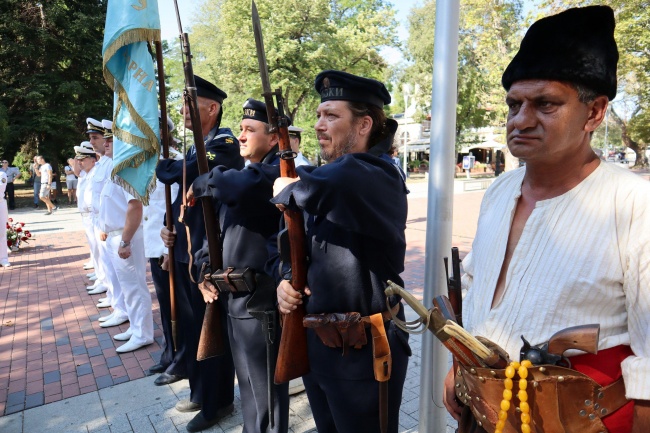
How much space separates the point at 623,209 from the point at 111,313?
653cm

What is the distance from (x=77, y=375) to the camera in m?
4.52

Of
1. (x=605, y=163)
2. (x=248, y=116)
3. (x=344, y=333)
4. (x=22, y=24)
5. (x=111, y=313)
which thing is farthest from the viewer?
(x=22, y=24)

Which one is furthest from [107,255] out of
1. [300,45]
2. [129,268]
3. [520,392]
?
[300,45]

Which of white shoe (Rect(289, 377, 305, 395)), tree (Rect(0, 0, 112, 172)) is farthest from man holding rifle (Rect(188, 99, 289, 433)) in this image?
tree (Rect(0, 0, 112, 172))

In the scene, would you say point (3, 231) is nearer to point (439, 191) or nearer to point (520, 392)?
point (439, 191)

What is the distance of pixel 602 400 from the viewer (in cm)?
128

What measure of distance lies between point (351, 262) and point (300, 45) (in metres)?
22.5

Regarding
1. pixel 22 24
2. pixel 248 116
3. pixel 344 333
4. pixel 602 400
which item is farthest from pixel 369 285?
pixel 22 24

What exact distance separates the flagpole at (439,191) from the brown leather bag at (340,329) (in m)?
0.81

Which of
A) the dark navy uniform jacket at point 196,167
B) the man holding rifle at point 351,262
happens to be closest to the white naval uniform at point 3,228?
the dark navy uniform jacket at point 196,167

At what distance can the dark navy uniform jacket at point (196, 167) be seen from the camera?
334 cm

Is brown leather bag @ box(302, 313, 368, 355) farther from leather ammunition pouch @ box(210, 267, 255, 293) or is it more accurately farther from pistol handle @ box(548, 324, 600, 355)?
pistol handle @ box(548, 324, 600, 355)

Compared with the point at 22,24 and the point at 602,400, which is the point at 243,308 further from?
the point at 22,24

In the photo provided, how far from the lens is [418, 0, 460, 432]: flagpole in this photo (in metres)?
2.61
